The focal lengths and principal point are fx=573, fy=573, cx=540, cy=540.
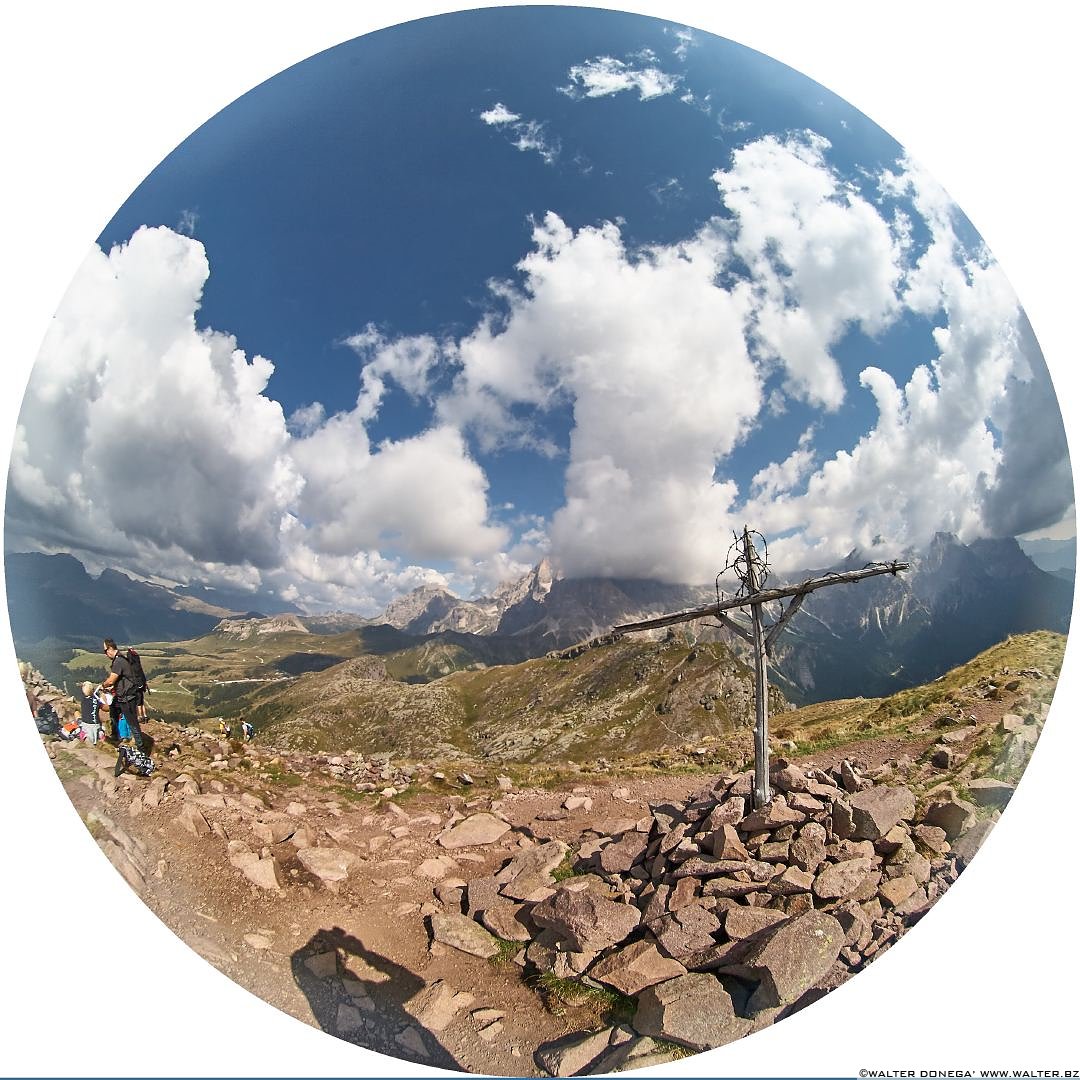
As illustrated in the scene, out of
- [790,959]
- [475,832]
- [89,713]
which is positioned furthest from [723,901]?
[89,713]

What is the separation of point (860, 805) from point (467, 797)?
5809 millimetres

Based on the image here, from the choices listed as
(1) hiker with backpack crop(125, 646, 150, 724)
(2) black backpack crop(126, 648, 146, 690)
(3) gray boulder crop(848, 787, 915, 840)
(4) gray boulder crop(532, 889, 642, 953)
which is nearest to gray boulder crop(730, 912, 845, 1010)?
(4) gray boulder crop(532, 889, 642, 953)

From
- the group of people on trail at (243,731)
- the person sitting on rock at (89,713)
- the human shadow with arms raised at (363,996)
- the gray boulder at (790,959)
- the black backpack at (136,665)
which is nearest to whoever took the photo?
the gray boulder at (790,959)

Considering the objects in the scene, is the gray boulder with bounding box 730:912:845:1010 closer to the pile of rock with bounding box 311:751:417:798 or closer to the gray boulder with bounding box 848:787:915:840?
the gray boulder with bounding box 848:787:915:840

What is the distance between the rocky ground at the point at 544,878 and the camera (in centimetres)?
664

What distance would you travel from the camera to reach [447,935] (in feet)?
24.1

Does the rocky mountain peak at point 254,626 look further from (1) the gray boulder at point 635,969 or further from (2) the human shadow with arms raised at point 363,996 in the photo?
(1) the gray boulder at point 635,969

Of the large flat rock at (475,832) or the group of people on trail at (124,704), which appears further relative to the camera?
the large flat rock at (475,832)

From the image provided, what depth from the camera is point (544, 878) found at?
317 inches

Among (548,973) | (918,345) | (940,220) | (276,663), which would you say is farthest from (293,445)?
(940,220)

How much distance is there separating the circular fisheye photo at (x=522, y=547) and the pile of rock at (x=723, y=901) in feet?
0.17

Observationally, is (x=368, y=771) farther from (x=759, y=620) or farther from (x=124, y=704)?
(x=759, y=620)

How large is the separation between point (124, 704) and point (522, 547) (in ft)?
21.1

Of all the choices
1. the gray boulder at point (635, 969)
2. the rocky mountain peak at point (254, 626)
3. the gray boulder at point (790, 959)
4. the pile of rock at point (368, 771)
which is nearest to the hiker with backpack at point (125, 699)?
the rocky mountain peak at point (254, 626)
